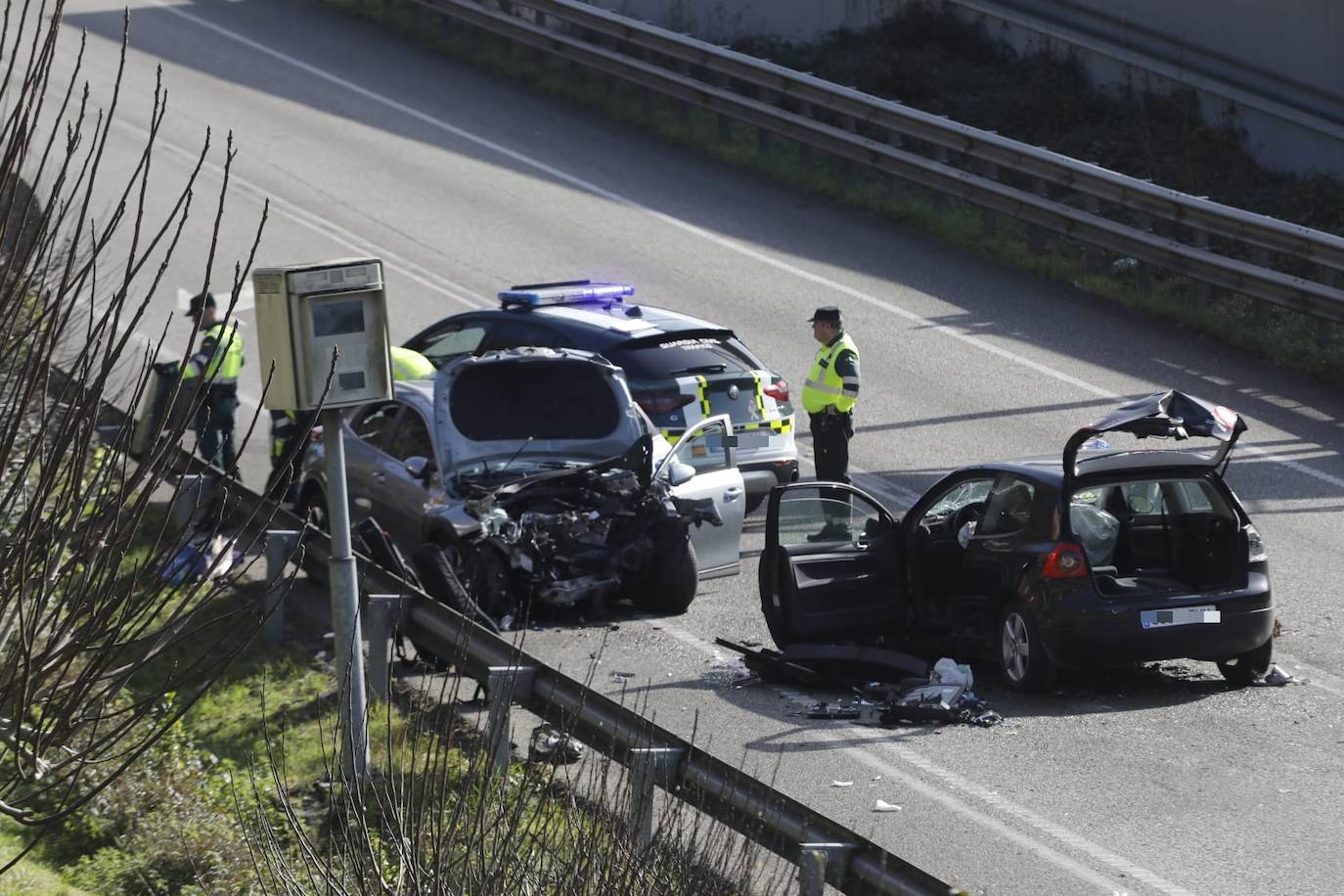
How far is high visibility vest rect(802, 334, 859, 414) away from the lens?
47.1ft

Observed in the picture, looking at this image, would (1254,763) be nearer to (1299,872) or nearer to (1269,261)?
(1299,872)

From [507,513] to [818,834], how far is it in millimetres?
5650

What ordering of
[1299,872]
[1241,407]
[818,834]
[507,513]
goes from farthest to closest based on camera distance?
[1241,407] < [507,513] < [1299,872] < [818,834]

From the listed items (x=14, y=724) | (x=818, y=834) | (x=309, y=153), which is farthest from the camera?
(x=309, y=153)

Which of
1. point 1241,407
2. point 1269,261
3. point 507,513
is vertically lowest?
point 507,513

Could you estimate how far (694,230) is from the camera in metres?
22.8

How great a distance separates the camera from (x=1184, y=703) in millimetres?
10570

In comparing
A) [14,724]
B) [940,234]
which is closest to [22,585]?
[14,724]

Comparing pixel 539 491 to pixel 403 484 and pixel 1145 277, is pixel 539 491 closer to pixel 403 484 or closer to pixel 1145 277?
pixel 403 484

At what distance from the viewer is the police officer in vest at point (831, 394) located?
1436 centimetres

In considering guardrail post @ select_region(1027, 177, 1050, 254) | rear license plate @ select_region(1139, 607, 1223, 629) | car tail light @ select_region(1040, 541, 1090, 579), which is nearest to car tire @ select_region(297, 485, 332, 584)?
car tail light @ select_region(1040, 541, 1090, 579)

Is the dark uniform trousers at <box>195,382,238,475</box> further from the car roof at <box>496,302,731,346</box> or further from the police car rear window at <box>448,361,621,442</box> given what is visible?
the police car rear window at <box>448,361,621,442</box>

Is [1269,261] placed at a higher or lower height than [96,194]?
higher

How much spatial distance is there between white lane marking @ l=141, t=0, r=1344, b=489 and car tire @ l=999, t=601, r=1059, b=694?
17.5 ft
